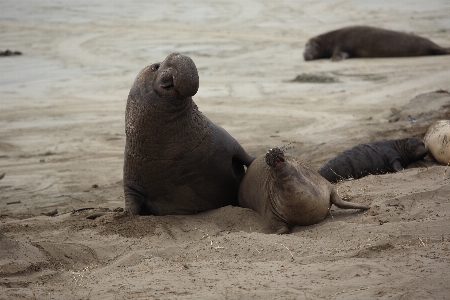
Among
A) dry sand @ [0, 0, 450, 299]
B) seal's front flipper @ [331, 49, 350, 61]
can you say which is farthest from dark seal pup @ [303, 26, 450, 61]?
dry sand @ [0, 0, 450, 299]

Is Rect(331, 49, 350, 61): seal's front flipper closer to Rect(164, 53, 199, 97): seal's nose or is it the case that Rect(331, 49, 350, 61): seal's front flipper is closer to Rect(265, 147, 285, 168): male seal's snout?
Rect(164, 53, 199, 97): seal's nose

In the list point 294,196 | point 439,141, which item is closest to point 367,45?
point 439,141

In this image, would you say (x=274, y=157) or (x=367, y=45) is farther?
(x=367, y=45)

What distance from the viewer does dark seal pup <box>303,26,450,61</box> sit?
50.2 feet

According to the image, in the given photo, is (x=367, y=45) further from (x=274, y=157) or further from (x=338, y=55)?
(x=274, y=157)

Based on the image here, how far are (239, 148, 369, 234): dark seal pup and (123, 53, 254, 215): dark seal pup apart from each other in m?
0.83

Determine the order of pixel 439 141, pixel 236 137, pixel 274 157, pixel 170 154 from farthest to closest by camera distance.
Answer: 1. pixel 236 137
2. pixel 439 141
3. pixel 170 154
4. pixel 274 157

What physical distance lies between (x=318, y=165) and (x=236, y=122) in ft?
9.07

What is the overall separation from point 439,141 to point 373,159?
733mm

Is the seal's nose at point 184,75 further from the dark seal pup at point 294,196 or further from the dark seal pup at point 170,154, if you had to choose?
the dark seal pup at point 294,196

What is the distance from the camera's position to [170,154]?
6234 mm

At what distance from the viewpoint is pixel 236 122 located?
10.4m

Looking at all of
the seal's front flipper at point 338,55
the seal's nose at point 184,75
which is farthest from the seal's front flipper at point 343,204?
the seal's front flipper at point 338,55

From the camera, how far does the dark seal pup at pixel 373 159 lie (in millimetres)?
7434
